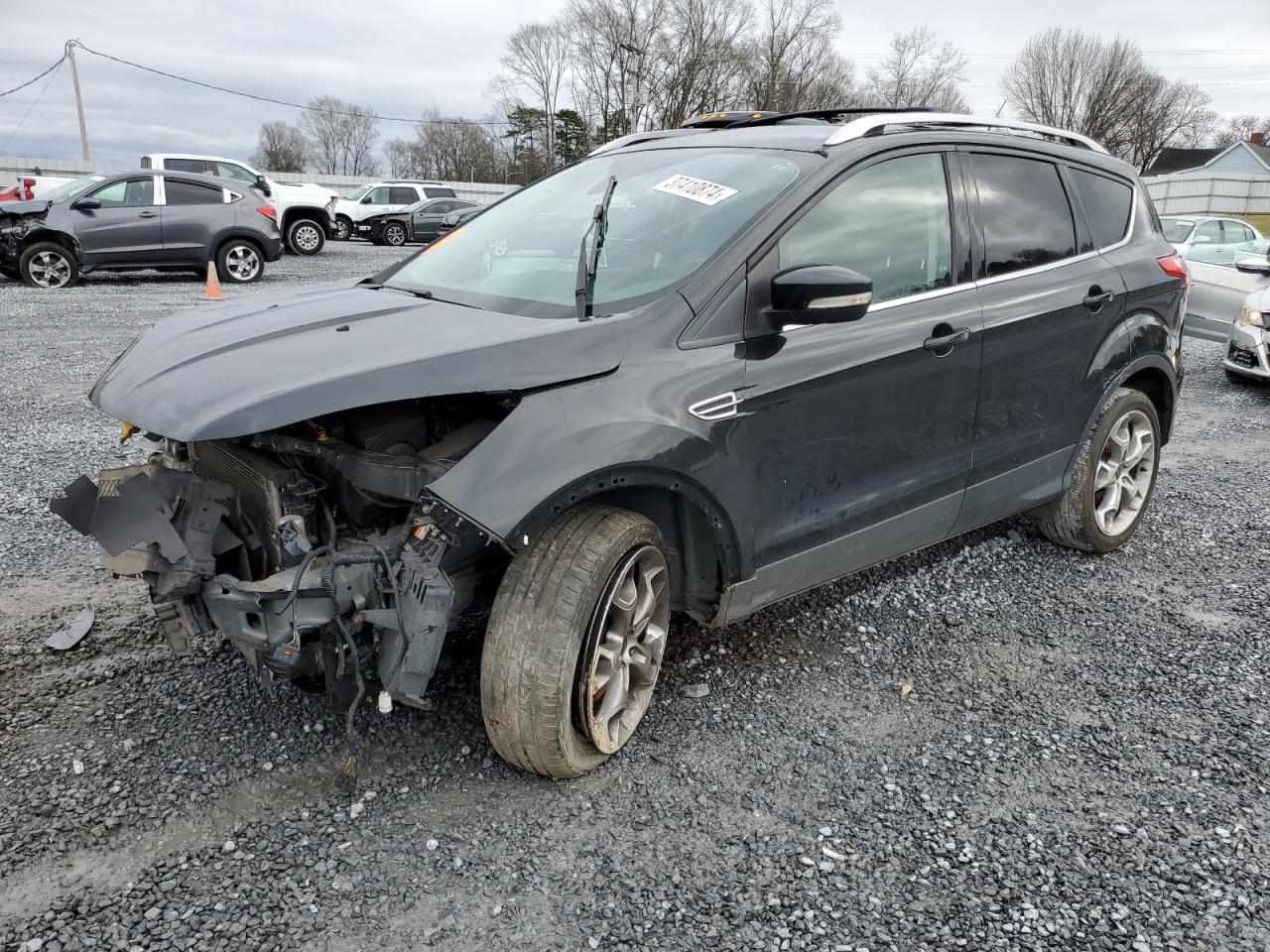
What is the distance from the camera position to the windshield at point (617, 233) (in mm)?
2852

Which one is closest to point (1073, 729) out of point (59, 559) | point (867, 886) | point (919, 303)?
point (867, 886)

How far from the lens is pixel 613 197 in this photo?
3322 mm

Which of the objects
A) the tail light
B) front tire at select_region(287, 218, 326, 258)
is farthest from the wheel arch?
front tire at select_region(287, 218, 326, 258)

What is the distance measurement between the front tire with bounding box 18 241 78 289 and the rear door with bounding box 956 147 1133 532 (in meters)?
13.8

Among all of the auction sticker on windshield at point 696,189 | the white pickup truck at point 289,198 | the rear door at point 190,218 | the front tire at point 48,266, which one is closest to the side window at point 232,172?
the white pickup truck at point 289,198

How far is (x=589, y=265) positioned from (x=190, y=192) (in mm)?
13225

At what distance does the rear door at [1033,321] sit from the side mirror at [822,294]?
0.98m

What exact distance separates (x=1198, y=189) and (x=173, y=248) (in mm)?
43227

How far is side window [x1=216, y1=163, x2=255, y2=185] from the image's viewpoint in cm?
1717

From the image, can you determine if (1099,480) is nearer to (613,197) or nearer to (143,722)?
(613,197)

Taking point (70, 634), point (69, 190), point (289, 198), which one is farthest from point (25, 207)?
point (70, 634)

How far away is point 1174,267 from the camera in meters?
4.31

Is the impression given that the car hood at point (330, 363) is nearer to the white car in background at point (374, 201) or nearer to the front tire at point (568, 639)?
the front tire at point (568, 639)

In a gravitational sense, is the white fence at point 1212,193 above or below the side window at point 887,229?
above
